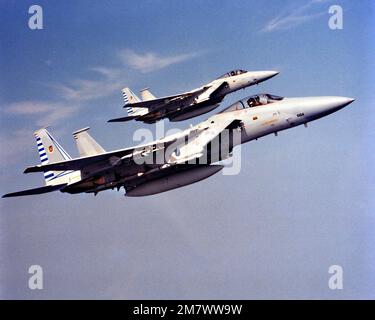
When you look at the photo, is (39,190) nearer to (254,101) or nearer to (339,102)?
(254,101)

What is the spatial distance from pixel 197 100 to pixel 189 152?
335 inches

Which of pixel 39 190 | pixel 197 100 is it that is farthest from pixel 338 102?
pixel 39 190

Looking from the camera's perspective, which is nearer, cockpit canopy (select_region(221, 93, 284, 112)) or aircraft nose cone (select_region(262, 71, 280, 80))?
cockpit canopy (select_region(221, 93, 284, 112))

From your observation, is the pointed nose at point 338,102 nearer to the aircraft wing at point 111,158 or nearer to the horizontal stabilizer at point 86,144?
the aircraft wing at point 111,158

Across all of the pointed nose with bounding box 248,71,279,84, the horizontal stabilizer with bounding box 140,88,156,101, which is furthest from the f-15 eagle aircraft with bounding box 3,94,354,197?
the horizontal stabilizer with bounding box 140,88,156,101

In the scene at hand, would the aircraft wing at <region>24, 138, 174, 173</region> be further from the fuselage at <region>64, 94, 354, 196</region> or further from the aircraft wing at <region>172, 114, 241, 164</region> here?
the aircraft wing at <region>172, 114, 241, 164</region>

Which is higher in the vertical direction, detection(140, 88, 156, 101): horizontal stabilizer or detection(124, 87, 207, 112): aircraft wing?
detection(140, 88, 156, 101): horizontal stabilizer

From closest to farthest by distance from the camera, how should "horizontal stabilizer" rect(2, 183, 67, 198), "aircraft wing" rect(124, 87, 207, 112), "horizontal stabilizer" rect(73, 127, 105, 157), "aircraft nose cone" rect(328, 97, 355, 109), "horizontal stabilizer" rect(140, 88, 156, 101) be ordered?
1. "aircraft nose cone" rect(328, 97, 355, 109)
2. "horizontal stabilizer" rect(2, 183, 67, 198)
3. "horizontal stabilizer" rect(73, 127, 105, 157)
4. "aircraft wing" rect(124, 87, 207, 112)
5. "horizontal stabilizer" rect(140, 88, 156, 101)

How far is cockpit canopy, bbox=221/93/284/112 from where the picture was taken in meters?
20.6

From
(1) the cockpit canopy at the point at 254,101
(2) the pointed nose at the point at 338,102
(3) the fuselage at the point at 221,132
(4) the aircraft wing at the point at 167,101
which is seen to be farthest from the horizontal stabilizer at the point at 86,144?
(2) the pointed nose at the point at 338,102

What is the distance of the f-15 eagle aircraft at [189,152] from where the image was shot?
20016mm

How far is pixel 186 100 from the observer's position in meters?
28.4
